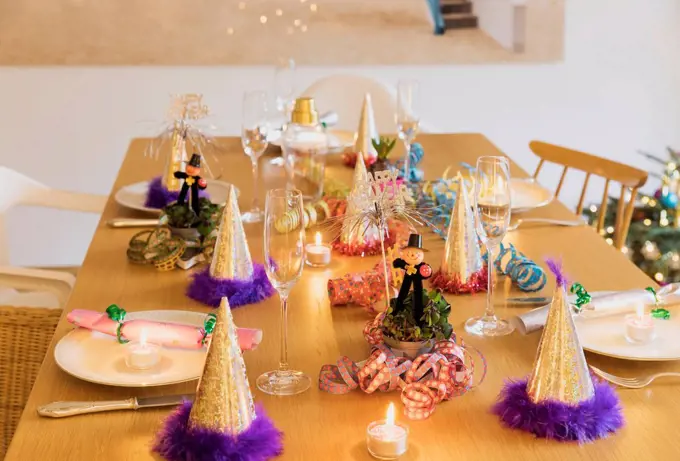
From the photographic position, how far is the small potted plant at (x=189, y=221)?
179 centimetres

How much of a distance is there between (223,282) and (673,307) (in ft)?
2.44

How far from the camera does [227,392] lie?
1.07 meters

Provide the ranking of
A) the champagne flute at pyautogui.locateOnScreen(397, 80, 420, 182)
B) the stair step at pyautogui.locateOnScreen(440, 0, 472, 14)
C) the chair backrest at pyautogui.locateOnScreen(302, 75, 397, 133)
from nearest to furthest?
the champagne flute at pyautogui.locateOnScreen(397, 80, 420, 182), the chair backrest at pyautogui.locateOnScreen(302, 75, 397, 133), the stair step at pyautogui.locateOnScreen(440, 0, 472, 14)

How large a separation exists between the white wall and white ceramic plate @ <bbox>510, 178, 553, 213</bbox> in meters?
2.01

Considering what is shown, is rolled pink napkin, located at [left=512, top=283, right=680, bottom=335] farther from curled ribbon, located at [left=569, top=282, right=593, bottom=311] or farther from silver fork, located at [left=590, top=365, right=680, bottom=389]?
silver fork, located at [left=590, top=365, right=680, bottom=389]

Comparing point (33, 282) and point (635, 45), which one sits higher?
point (635, 45)

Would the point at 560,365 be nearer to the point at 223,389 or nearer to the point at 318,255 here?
the point at 223,389

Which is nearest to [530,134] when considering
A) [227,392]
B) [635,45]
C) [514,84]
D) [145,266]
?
[514,84]

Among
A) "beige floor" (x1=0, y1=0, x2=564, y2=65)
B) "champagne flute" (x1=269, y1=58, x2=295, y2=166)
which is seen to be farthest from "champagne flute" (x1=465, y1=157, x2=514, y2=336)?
"beige floor" (x1=0, y1=0, x2=564, y2=65)

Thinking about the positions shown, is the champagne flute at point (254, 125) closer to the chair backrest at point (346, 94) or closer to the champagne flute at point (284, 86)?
the champagne flute at point (284, 86)

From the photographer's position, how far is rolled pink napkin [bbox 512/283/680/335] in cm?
141

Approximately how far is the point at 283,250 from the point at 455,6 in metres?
3.18

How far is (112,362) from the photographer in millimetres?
1310

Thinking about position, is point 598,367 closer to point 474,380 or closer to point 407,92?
point 474,380
